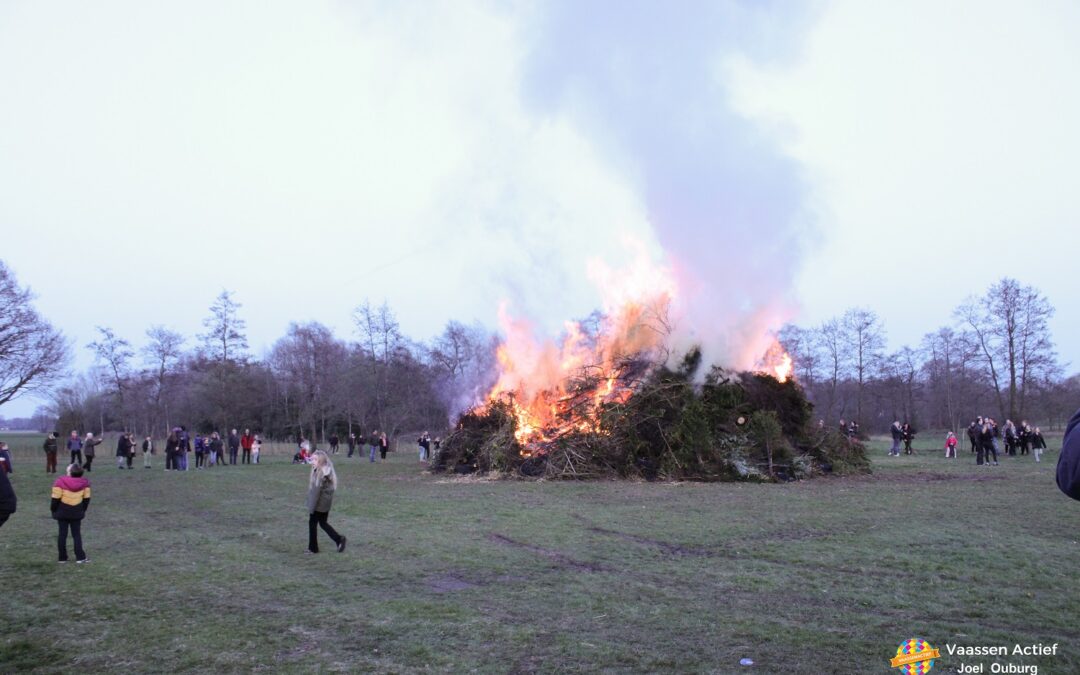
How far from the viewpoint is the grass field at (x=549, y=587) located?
577cm

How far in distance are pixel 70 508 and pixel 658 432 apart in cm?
1694

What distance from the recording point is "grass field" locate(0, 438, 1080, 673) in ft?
18.9

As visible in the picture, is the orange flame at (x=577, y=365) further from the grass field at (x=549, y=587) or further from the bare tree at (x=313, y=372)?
the bare tree at (x=313, y=372)

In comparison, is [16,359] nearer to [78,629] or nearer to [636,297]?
[636,297]

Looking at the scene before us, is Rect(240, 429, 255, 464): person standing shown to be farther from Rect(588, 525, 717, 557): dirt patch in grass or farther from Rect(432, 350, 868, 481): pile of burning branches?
Rect(588, 525, 717, 557): dirt patch in grass

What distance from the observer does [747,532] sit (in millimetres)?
11766

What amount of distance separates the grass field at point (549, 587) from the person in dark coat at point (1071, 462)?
Result: 2917 mm

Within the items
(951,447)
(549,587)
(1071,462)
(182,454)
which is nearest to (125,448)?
(182,454)

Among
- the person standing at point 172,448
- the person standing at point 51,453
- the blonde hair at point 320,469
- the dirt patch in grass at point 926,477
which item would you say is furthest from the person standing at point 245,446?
the dirt patch in grass at point 926,477

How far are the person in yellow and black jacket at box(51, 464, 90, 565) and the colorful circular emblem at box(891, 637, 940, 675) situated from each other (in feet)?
32.3

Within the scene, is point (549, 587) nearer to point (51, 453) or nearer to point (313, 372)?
point (51, 453)

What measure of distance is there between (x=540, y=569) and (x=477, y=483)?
1332cm

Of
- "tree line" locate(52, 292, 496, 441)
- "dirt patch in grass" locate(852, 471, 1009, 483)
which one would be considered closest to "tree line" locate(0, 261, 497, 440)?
"tree line" locate(52, 292, 496, 441)

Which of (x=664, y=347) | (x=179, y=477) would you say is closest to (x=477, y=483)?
(x=664, y=347)
